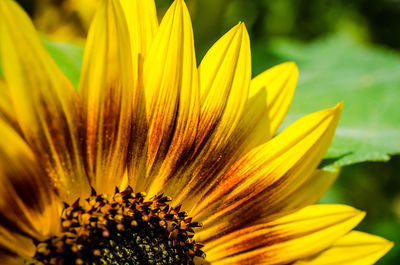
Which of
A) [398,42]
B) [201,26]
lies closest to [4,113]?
[201,26]

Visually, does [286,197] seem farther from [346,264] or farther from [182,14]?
[182,14]

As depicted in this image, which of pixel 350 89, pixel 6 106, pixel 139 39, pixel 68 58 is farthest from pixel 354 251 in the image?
pixel 350 89

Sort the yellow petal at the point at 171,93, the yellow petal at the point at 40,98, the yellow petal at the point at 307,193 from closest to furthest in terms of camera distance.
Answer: the yellow petal at the point at 40,98 → the yellow petal at the point at 171,93 → the yellow petal at the point at 307,193

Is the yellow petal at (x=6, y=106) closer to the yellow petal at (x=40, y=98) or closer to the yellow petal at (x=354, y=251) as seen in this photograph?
the yellow petal at (x=40, y=98)

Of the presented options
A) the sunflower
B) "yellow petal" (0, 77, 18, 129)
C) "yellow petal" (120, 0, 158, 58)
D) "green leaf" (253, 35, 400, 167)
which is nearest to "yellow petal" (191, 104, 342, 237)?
the sunflower

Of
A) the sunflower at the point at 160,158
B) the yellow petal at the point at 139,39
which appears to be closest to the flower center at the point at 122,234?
the sunflower at the point at 160,158

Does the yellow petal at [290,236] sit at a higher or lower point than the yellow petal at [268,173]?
lower

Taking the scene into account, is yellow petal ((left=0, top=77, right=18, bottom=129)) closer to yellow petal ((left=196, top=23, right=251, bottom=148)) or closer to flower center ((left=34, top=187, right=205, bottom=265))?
flower center ((left=34, top=187, right=205, bottom=265))

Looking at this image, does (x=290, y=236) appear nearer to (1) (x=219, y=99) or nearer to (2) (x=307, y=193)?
(2) (x=307, y=193)
